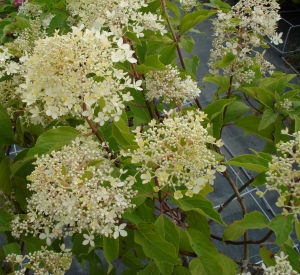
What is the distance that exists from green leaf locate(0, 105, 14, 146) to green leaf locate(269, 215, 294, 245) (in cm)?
72

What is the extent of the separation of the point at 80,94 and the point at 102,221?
0.81ft

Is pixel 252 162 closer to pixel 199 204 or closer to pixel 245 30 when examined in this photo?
pixel 199 204

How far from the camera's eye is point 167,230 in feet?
2.93

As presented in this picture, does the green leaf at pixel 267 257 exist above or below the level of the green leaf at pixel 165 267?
below

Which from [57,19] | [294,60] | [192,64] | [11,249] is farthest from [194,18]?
[294,60]

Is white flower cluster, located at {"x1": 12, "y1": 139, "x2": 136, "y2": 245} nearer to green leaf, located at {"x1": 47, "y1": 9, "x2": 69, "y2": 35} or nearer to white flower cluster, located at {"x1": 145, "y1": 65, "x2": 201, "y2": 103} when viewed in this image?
white flower cluster, located at {"x1": 145, "y1": 65, "x2": 201, "y2": 103}

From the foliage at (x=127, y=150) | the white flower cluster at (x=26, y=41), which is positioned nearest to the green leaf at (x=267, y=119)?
the foliage at (x=127, y=150)

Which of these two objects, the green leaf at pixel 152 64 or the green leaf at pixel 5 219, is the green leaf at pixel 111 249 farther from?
the green leaf at pixel 152 64

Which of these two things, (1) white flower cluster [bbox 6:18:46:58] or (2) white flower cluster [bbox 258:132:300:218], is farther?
(1) white flower cluster [bbox 6:18:46:58]

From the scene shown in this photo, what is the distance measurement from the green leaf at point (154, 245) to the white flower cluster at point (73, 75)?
264mm

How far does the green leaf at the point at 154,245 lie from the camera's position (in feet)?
2.71

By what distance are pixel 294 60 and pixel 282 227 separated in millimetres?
3024

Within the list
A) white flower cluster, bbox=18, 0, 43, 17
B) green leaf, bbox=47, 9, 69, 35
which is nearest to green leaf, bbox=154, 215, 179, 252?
green leaf, bbox=47, 9, 69, 35

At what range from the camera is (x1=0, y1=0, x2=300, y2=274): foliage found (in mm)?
744
